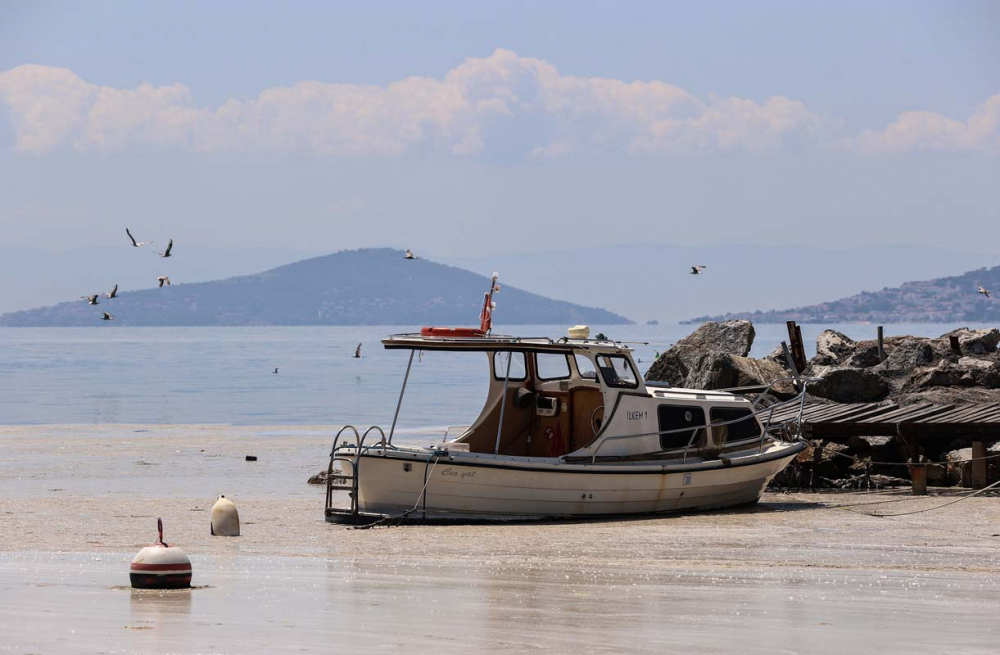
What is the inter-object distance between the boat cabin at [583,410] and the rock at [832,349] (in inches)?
703

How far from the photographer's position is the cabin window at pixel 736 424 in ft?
69.8

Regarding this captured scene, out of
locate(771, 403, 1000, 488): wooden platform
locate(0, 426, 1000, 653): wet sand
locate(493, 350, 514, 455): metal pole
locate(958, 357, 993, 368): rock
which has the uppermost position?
locate(958, 357, 993, 368): rock

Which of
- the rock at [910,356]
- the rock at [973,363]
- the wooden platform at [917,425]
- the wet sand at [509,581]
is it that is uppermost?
the rock at [910,356]

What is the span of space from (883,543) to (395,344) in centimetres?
686

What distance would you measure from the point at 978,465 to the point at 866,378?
7.85 m

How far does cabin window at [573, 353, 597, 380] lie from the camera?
67.5 ft

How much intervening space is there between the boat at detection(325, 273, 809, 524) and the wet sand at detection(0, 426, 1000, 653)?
403 millimetres

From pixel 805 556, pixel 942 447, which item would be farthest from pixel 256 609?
pixel 942 447

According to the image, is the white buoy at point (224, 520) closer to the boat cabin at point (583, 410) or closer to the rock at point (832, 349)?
the boat cabin at point (583, 410)

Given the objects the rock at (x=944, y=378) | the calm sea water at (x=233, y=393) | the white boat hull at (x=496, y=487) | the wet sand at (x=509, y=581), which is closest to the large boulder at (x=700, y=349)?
the rock at (x=944, y=378)

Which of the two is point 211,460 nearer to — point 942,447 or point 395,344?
point 395,344

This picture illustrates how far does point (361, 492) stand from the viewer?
1933cm

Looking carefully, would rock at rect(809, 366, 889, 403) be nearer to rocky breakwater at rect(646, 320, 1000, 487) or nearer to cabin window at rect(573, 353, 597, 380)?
rocky breakwater at rect(646, 320, 1000, 487)

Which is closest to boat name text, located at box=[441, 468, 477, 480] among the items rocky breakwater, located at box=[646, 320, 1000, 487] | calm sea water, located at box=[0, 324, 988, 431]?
rocky breakwater, located at box=[646, 320, 1000, 487]
